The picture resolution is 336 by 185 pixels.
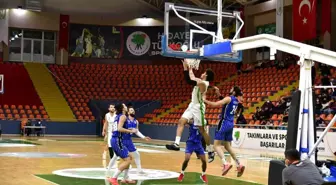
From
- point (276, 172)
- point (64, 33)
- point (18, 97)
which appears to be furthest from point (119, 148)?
point (64, 33)

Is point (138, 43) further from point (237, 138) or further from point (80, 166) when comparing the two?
point (80, 166)

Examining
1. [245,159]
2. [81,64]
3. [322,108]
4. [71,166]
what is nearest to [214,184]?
[71,166]

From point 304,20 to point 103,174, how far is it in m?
17.6

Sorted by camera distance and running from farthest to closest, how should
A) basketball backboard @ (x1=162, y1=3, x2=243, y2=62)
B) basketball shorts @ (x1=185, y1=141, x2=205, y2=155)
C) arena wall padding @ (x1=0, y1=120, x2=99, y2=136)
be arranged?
arena wall padding @ (x1=0, y1=120, x2=99, y2=136) → basketball shorts @ (x1=185, y1=141, x2=205, y2=155) → basketball backboard @ (x1=162, y1=3, x2=243, y2=62)

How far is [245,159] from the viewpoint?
17828mm

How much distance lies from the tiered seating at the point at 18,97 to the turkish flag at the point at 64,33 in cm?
341

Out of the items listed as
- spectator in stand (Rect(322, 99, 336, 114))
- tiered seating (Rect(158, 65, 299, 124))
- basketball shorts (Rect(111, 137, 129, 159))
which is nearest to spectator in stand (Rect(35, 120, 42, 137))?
tiered seating (Rect(158, 65, 299, 124))

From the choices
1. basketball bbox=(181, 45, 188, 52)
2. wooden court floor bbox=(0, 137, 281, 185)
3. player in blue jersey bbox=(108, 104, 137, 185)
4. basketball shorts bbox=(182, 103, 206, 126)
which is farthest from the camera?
wooden court floor bbox=(0, 137, 281, 185)

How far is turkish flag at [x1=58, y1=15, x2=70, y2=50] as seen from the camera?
1516 inches

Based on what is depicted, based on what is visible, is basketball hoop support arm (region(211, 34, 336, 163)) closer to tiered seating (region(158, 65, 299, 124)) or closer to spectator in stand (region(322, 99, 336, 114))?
spectator in stand (region(322, 99, 336, 114))

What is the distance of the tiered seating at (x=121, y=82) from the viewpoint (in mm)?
35062

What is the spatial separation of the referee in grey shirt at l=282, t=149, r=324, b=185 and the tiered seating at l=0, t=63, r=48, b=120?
27479 mm

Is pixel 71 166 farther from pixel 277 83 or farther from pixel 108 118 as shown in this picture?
pixel 277 83

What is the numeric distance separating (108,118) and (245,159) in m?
5.37
